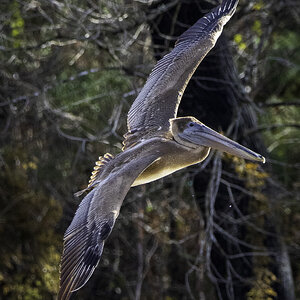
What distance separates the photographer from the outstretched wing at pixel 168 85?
6.58m

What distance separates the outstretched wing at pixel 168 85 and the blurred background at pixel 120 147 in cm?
127

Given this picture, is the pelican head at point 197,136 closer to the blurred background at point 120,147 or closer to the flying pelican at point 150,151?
the flying pelican at point 150,151

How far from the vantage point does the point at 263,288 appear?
26.2 ft

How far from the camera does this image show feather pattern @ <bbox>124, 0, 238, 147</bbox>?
6566mm

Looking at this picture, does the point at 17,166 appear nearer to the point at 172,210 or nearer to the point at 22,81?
the point at 22,81

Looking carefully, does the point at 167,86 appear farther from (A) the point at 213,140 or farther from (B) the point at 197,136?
(A) the point at 213,140

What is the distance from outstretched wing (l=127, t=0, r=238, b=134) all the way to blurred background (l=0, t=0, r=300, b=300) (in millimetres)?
A: 1269

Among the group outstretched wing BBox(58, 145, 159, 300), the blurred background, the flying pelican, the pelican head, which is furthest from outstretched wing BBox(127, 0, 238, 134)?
the blurred background

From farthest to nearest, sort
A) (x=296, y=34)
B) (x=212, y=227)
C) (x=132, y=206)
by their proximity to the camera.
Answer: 1. (x=296, y=34)
2. (x=132, y=206)
3. (x=212, y=227)

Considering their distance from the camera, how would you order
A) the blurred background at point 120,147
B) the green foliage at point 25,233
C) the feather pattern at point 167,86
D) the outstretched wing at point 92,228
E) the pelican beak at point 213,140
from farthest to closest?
the green foliage at point 25,233 < the blurred background at point 120,147 < the feather pattern at point 167,86 < the pelican beak at point 213,140 < the outstretched wing at point 92,228

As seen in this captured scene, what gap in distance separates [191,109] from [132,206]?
2383 millimetres

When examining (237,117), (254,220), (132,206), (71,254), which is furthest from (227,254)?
(71,254)

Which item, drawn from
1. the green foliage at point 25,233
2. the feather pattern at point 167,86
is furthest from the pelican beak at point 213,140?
the green foliage at point 25,233

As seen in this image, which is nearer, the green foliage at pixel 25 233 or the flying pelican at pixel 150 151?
the flying pelican at pixel 150 151
